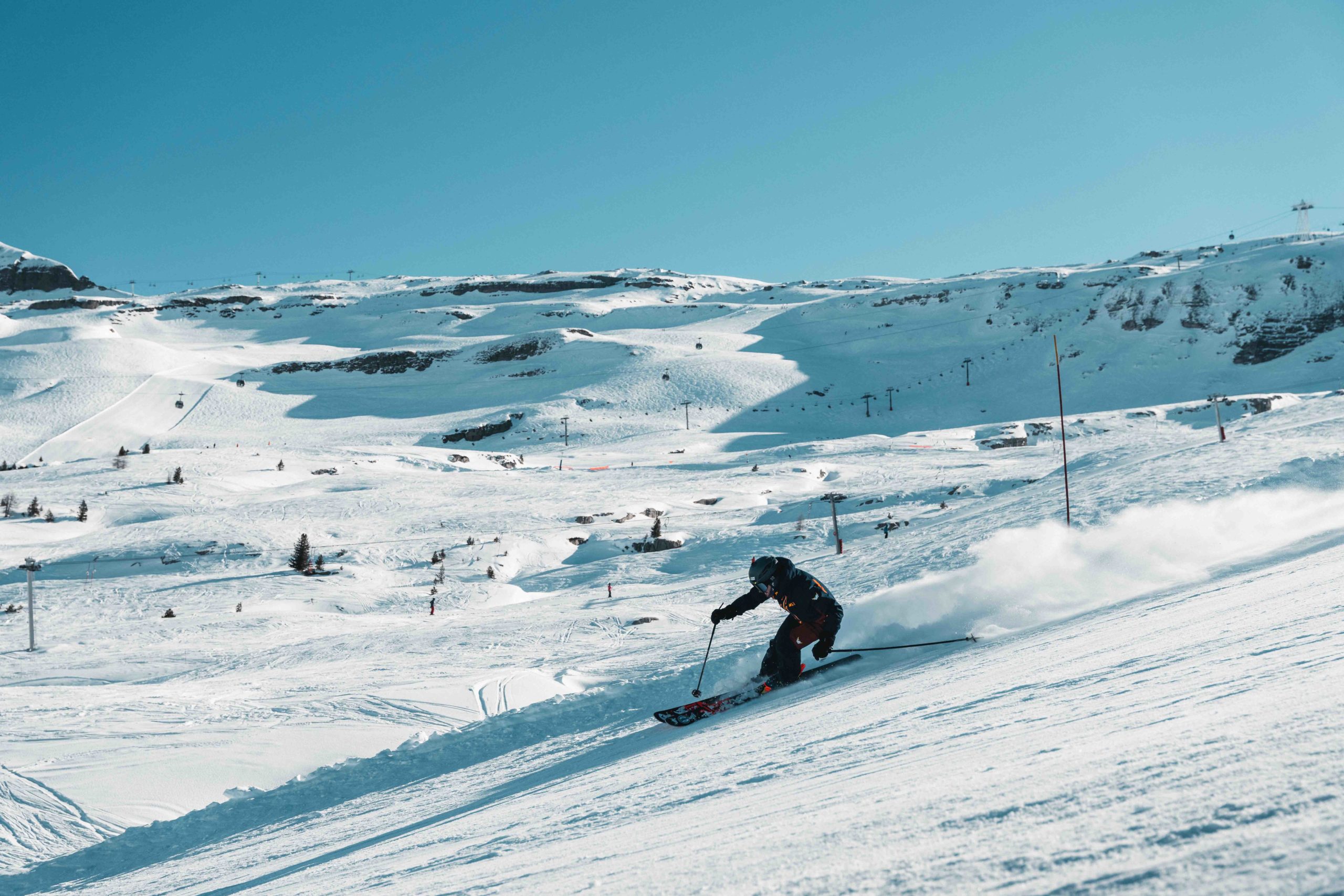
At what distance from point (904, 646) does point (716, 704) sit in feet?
7.01

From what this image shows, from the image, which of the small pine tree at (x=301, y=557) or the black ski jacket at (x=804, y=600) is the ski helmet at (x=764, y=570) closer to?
the black ski jacket at (x=804, y=600)

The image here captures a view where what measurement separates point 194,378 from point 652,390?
46.6 m

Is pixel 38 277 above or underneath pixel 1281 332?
above

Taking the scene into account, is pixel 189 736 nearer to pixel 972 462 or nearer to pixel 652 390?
pixel 972 462

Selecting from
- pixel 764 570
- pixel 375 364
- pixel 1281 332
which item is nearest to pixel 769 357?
pixel 375 364

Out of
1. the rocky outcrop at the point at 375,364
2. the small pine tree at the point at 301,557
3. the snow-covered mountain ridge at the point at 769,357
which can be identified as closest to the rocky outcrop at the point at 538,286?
the snow-covered mountain ridge at the point at 769,357

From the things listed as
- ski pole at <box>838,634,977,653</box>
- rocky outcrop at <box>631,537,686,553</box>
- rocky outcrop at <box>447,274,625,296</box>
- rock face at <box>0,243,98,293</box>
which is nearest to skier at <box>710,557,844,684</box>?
ski pole at <box>838,634,977,653</box>

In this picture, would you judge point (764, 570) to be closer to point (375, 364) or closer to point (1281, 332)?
point (1281, 332)

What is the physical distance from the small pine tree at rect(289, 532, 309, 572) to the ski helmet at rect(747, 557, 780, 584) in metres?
19.7

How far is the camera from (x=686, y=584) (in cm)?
2086

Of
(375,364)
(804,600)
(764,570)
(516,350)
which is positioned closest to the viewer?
(764,570)

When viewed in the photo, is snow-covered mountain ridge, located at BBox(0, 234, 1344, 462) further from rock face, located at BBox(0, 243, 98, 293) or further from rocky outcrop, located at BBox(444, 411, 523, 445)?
rock face, located at BBox(0, 243, 98, 293)

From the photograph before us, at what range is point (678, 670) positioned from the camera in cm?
1038

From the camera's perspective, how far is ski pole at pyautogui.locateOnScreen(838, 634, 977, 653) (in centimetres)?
834
